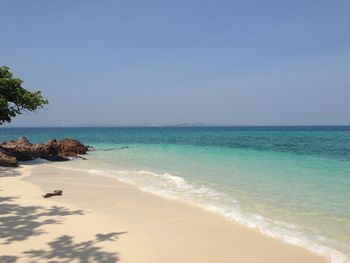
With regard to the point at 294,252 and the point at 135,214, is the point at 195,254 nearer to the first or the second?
the point at 294,252

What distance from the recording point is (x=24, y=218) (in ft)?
25.2

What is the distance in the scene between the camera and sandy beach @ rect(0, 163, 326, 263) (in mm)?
5680

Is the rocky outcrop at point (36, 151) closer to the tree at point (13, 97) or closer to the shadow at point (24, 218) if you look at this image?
the tree at point (13, 97)

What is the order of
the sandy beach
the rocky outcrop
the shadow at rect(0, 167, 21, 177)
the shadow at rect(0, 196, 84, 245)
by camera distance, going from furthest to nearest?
the rocky outcrop < the shadow at rect(0, 167, 21, 177) < the shadow at rect(0, 196, 84, 245) < the sandy beach

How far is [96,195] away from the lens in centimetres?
1081

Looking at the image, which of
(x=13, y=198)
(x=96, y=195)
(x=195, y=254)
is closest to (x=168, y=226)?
(x=195, y=254)

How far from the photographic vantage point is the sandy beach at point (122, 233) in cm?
568

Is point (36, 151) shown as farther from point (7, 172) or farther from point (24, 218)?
point (24, 218)

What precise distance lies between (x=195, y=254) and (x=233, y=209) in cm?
342

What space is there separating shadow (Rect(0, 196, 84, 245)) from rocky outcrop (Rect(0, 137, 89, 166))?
10250 millimetres

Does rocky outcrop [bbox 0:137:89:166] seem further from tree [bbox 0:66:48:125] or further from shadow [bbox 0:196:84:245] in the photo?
shadow [bbox 0:196:84:245]

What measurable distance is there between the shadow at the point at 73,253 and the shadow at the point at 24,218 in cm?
77

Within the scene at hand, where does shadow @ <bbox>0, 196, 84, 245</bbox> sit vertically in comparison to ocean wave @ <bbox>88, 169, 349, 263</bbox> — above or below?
above

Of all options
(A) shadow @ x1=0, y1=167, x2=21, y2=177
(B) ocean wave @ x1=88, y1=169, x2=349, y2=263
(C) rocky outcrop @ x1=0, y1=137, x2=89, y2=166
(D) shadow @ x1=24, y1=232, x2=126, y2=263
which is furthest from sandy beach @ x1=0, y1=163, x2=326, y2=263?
(C) rocky outcrop @ x1=0, y1=137, x2=89, y2=166
